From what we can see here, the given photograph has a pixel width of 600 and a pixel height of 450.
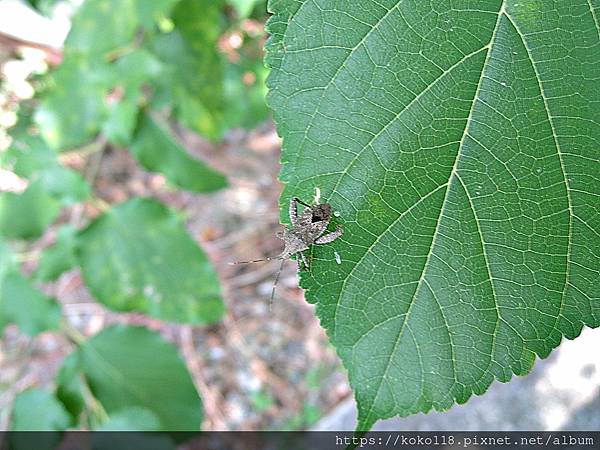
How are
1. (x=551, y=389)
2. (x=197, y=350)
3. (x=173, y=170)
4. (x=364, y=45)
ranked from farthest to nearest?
1. (x=197, y=350)
2. (x=551, y=389)
3. (x=173, y=170)
4. (x=364, y=45)

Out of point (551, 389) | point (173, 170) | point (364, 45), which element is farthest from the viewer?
point (551, 389)

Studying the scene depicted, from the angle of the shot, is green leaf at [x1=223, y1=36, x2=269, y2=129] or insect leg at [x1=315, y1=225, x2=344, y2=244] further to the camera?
green leaf at [x1=223, y1=36, x2=269, y2=129]

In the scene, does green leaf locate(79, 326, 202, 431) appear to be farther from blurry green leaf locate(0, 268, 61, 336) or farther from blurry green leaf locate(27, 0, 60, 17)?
blurry green leaf locate(27, 0, 60, 17)

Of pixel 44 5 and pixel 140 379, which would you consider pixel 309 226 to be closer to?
pixel 140 379

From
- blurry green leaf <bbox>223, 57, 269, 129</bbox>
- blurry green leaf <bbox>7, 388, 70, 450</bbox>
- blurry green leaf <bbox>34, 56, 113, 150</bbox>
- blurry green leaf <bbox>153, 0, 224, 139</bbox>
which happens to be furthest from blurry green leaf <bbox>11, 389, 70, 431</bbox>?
blurry green leaf <bbox>223, 57, 269, 129</bbox>

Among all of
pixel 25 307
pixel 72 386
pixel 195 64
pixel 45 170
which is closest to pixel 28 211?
Answer: pixel 45 170

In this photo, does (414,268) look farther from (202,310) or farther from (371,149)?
(202,310)

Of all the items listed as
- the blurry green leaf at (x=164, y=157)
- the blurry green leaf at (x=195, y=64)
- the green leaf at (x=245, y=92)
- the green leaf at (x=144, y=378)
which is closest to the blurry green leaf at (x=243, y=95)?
the green leaf at (x=245, y=92)

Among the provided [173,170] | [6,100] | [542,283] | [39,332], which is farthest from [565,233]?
[6,100]
